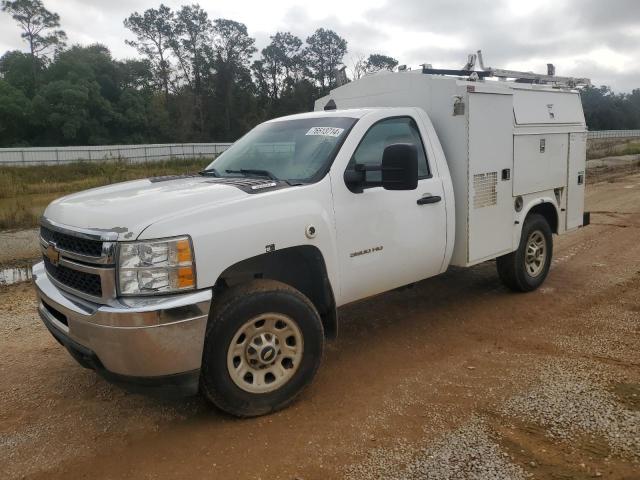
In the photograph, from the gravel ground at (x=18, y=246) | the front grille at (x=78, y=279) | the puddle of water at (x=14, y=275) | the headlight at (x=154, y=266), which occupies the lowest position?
the puddle of water at (x=14, y=275)

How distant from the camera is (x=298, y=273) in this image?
13.4 feet

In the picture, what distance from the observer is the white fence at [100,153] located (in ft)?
106

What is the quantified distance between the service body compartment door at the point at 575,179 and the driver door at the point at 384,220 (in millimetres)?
2659

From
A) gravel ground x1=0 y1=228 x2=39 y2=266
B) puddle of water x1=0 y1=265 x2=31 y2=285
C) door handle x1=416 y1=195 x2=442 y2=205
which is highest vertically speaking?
door handle x1=416 y1=195 x2=442 y2=205

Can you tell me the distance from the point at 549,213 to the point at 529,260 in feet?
2.40

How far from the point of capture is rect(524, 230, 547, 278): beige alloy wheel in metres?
6.11

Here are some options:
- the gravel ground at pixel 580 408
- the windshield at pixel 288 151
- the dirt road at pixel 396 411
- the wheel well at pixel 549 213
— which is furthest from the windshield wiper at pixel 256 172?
the wheel well at pixel 549 213

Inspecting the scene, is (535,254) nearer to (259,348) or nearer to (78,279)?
(259,348)

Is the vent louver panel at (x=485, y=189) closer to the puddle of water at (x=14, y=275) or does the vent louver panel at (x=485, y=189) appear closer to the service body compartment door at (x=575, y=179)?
the service body compartment door at (x=575, y=179)

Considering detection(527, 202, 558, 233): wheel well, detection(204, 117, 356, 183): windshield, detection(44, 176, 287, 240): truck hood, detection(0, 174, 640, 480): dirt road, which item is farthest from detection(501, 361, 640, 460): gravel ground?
detection(527, 202, 558, 233): wheel well

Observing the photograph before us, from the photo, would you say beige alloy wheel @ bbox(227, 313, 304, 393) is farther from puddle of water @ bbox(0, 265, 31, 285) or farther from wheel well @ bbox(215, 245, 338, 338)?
puddle of water @ bbox(0, 265, 31, 285)

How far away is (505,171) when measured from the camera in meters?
5.46

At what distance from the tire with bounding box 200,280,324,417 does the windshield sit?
0.96 metres

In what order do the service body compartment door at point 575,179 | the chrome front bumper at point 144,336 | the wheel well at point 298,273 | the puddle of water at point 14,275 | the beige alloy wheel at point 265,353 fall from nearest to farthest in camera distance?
the chrome front bumper at point 144,336, the beige alloy wheel at point 265,353, the wheel well at point 298,273, the service body compartment door at point 575,179, the puddle of water at point 14,275
